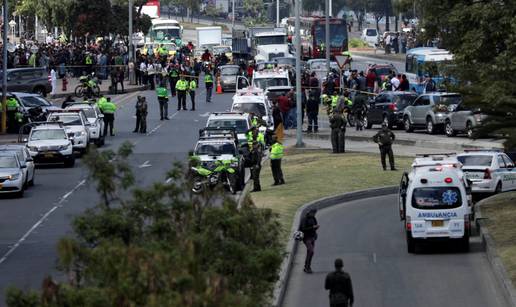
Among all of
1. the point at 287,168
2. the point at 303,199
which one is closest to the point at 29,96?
the point at 287,168

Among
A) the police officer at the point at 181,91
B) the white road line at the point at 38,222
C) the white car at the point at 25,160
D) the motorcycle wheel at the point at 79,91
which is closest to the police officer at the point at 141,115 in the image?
the police officer at the point at 181,91

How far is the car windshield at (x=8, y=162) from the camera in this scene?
3944 centimetres

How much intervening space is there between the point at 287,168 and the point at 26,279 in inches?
749

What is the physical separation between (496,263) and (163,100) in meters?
34.3

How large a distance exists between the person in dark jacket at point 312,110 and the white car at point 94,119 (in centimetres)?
783

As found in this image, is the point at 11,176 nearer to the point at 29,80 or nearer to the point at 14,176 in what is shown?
the point at 14,176

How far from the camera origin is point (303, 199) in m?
36.9

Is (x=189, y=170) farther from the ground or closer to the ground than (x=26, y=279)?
farther from the ground

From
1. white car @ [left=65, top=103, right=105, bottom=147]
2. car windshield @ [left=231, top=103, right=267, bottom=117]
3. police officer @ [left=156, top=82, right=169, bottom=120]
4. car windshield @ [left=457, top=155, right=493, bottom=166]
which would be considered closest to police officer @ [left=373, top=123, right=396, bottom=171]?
car windshield @ [left=457, top=155, right=493, bottom=166]

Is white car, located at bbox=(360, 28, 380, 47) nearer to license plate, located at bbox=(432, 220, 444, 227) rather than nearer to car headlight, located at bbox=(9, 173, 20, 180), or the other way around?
car headlight, located at bbox=(9, 173, 20, 180)

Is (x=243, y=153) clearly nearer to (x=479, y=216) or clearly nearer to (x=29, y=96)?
(x=479, y=216)

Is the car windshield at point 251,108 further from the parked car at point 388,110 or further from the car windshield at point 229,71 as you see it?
the car windshield at point 229,71

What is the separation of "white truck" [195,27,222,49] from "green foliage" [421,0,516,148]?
80021mm

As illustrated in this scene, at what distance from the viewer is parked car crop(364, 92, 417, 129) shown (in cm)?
5753
